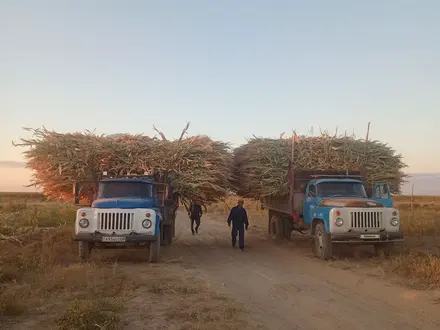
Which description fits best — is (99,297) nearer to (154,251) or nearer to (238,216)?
(154,251)

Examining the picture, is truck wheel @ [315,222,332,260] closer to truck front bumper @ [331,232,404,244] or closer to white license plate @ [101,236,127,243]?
truck front bumper @ [331,232,404,244]

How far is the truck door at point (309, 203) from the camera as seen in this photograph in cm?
1411

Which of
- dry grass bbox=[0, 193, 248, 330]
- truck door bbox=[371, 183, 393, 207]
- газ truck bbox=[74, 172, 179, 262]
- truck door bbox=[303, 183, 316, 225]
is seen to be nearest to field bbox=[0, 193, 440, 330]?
dry grass bbox=[0, 193, 248, 330]

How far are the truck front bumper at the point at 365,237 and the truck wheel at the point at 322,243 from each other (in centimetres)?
31

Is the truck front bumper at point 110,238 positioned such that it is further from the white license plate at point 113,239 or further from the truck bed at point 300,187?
the truck bed at point 300,187

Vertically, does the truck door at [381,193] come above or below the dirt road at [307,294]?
above

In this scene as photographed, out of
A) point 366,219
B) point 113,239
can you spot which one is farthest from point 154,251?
point 366,219

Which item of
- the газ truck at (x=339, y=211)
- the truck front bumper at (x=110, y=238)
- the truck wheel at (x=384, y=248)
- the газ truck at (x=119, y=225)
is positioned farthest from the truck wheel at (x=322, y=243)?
the truck front bumper at (x=110, y=238)

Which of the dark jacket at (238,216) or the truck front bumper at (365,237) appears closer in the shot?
the truck front bumper at (365,237)

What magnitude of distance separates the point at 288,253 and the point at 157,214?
5246mm

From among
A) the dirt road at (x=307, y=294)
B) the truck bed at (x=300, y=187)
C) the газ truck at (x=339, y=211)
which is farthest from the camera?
the truck bed at (x=300, y=187)

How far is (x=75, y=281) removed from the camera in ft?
28.3

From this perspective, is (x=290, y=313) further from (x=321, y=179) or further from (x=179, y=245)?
(x=179, y=245)

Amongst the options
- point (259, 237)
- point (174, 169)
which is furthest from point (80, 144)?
point (259, 237)
